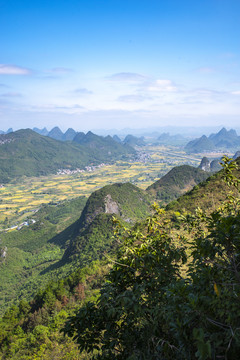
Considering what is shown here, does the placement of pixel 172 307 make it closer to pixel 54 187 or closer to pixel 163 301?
pixel 163 301

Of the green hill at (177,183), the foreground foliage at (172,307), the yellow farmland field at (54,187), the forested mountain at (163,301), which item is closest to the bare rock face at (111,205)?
the green hill at (177,183)

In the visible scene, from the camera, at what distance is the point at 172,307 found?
2.52m

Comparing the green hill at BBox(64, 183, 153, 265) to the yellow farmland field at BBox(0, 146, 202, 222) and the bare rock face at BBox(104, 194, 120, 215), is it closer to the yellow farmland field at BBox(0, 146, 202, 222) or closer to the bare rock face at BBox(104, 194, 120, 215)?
the bare rock face at BBox(104, 194, 120, 215)

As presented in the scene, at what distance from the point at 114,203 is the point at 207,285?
54995 mm

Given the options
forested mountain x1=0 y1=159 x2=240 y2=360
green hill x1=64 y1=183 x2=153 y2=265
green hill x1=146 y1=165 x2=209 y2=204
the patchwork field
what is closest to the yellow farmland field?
the patchwork field

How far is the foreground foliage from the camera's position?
7.95 ft

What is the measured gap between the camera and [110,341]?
3.31m

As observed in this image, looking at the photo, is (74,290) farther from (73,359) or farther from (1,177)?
(1,177)

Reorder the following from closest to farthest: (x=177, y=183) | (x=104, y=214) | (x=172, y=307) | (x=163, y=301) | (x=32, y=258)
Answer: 1. (x=172, y=307)
2. (x=163, y=301)
3. (x=104, y=214)
4. (x=32, y=258)
5. (x=177, y=183)

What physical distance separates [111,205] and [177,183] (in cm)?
2707

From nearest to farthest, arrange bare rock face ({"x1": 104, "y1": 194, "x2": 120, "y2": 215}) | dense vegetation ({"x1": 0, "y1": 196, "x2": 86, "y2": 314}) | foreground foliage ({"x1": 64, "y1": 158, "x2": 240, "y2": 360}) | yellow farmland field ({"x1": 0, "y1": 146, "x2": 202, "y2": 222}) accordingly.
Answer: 1. foreground foliage ({"x1": 64, "y1": 158, "x2": 240, "y2": 360})
2. dense vegetation ({"x1": 0, "y1": 196, "x2": 86, "y2": 314})
3. bare rock face ({"x1": 104, "y1": 194, "x2": 120, "y2": 215})
4. yellow farmland field ({"x1": 0, "y1": 146, "x2": 202, "y2": 222})

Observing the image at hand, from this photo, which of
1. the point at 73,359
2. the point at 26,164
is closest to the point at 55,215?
the point at 73,359

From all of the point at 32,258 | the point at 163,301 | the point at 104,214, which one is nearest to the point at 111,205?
the point at 104,214

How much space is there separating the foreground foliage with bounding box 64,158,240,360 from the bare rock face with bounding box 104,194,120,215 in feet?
173
